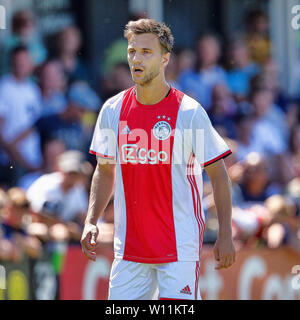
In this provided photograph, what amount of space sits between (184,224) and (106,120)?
2.91ft

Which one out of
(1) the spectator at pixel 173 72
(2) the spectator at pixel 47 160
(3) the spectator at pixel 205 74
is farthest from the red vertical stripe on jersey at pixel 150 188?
(3) the spectator at pixel 205 74

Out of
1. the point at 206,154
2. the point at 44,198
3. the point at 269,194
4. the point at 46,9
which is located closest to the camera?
the point at 206,154

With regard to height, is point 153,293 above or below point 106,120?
below

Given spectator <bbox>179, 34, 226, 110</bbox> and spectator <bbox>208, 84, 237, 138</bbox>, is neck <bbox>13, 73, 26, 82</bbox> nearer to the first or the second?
spectator <bbox>179, 34, 226, 110</bbox>

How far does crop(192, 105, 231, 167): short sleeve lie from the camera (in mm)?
5363

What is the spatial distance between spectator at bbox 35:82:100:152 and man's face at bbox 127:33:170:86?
3874 millimetres

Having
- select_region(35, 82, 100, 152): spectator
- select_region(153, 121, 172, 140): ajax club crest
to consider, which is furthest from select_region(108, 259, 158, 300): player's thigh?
select_region(35, 82, 100, 152): spectator

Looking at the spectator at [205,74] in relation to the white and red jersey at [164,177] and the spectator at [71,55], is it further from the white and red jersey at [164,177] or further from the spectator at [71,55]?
the white and red jersey at [164,177]

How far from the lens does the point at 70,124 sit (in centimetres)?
942

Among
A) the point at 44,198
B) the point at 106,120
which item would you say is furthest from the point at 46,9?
the point at 106,120

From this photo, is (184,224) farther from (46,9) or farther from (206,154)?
(46,9)

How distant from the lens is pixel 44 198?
8.17 meters

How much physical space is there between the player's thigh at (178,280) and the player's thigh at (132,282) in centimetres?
8

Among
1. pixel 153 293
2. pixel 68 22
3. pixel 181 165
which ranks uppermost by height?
pixel 68 22
